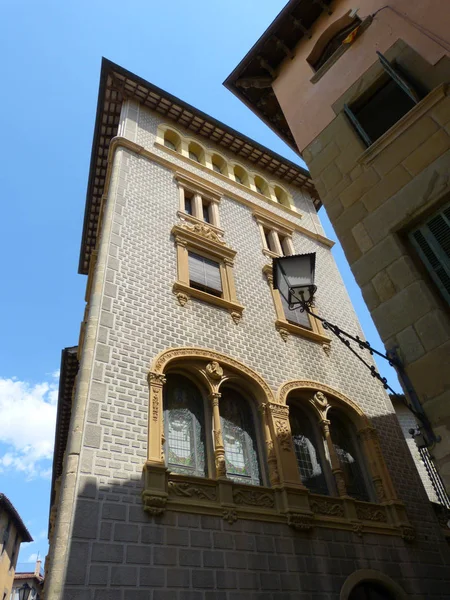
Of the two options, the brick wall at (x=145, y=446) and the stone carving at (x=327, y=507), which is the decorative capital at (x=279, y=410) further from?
the stone carving at (x=327, y=507)

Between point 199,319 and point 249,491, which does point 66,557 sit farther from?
point 199,319

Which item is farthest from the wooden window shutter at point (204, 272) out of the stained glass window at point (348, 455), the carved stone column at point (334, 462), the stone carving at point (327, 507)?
the stone carving at point (327, 507)

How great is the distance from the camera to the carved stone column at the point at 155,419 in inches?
262

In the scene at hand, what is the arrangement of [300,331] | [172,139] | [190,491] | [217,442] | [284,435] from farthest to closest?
[172,139] → [300,331] → [284,435] → [217,442] → [190,491]

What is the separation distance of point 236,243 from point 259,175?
538 cm

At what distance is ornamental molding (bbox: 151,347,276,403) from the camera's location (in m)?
7.88

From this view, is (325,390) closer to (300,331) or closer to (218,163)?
(300,331)

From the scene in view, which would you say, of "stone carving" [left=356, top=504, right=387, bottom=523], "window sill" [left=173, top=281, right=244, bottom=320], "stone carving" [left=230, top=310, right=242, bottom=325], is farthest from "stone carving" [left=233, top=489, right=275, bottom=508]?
"window sill" [left=173, top=281, right=244, bottom=320]

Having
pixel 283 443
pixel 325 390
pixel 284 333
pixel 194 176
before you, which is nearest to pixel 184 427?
pixel 283 443

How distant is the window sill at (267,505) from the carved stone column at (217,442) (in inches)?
7.8

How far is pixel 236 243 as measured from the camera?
1233 cm

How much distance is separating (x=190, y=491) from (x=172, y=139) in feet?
38.9

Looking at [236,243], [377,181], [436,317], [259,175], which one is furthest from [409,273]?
[259,175]

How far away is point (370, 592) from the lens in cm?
723
